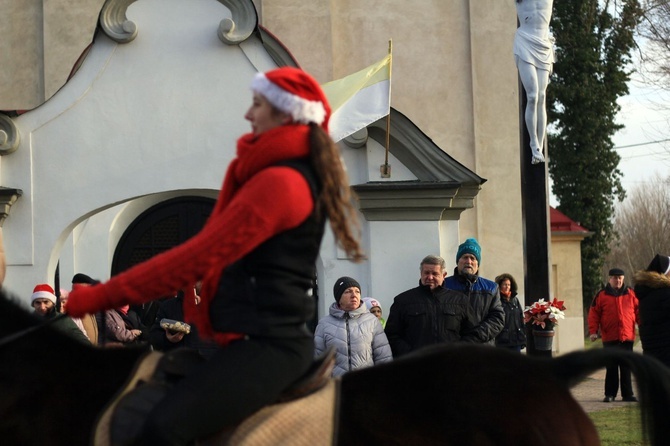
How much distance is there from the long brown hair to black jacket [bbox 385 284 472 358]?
537 cm

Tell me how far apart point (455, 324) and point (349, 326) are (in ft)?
2.91

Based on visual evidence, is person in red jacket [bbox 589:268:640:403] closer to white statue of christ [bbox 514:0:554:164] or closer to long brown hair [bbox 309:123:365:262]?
white statue of christ [bbox 514:0:554:164]

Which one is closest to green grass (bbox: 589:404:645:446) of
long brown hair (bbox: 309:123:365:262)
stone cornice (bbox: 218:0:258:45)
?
long brown hair (bbox: 309:123:365:262)

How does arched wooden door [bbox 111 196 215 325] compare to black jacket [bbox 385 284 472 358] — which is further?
arched wooden door [bbox 111 196 215 325]

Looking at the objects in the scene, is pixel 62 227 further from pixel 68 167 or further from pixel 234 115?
pixel 234 115

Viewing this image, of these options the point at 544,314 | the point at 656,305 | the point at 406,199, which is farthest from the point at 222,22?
the point at 656,305

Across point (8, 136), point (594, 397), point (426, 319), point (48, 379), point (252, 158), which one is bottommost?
point (594, 397)

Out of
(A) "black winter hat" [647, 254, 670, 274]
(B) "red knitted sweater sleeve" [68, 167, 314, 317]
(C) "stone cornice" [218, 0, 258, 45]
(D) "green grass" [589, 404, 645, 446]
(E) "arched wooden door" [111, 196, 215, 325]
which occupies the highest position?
(C) "stone cornice" [218, 0, 258, 45]

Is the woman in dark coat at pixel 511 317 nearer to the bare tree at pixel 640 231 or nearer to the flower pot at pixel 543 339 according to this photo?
the flower pot at pixel 543 339

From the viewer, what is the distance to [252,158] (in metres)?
4.05

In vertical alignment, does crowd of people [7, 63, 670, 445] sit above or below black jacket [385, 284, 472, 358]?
above

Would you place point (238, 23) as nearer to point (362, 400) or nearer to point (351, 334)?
point (351, 334)

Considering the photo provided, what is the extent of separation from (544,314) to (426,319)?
2.73m

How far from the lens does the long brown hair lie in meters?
4.02
